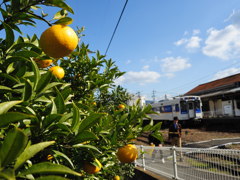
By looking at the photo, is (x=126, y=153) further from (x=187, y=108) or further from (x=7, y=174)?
(x=187, y=108)

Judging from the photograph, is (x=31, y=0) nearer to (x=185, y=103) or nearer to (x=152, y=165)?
(x=152, y=165)

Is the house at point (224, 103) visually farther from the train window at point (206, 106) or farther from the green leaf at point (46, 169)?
the green leaf at point (46, 169)

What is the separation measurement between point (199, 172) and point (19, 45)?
4120 millimetres

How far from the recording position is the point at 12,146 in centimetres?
57

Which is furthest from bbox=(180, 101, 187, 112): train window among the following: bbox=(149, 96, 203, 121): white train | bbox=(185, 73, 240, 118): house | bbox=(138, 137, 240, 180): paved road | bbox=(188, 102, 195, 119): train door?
bbox=(138, 137, 240, 180): paved road

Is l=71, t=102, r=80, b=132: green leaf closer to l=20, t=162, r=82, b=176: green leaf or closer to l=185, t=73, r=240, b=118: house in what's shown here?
l=20, t=162, r=82, b=176: green leaf

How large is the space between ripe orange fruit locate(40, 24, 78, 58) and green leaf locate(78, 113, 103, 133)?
0.46m

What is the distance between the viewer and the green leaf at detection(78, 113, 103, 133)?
3.31ft

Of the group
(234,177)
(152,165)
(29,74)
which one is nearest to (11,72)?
(29,74)

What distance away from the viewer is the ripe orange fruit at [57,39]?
111 cm

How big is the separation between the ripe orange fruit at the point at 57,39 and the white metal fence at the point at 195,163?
2.50m

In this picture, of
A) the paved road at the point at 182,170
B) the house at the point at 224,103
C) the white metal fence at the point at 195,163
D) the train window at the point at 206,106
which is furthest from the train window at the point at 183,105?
the white metal fence at the point at 195,163

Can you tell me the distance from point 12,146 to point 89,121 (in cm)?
49

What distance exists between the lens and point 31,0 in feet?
3.69
